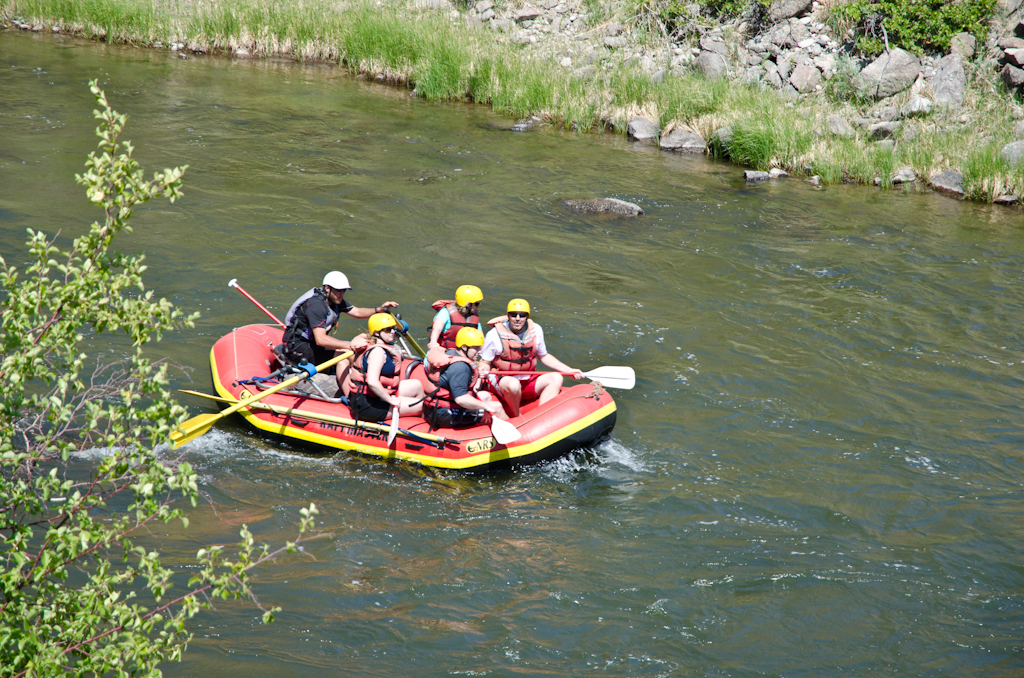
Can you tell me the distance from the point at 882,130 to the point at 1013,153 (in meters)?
2.35

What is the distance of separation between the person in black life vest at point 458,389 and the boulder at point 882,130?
12.4 meters

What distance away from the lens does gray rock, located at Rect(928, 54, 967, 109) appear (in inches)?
653

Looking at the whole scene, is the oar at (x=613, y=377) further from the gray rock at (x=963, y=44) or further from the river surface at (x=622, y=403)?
the gray rock at (x=963, y=44)

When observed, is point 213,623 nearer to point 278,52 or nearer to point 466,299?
point 466,299

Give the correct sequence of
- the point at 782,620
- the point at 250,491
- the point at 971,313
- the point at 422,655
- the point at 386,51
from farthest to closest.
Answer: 1. the point at 386,51
2. the point at 971,313
3. the point at 250,491
4. the point at 782,620
5. the point at 422,655

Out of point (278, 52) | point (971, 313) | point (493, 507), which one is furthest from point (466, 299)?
point (278, 52)

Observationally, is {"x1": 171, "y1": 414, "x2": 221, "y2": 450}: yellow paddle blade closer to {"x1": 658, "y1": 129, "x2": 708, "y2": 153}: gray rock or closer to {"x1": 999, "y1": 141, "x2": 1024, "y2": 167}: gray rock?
{"x1": 658, "y1": 129, "x2": 708, "y2": 153}: gray rock

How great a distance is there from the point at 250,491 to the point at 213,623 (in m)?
1.60

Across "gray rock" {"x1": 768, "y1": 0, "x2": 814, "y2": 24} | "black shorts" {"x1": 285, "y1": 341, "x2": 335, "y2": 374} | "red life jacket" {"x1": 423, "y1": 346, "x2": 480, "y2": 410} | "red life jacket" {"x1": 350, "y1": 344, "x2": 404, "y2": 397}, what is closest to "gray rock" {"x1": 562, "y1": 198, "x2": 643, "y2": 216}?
"black shorts" {"x1": 285, "y1": 341, "x2": 335, "y2": 374}

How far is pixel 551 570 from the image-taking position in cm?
573

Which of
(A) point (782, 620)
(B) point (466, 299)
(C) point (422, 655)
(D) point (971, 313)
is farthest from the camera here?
Answer: (D) point (971, 313)

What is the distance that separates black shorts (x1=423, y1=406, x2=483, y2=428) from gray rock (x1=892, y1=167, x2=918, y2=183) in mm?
11760

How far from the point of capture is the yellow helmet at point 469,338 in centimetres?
682

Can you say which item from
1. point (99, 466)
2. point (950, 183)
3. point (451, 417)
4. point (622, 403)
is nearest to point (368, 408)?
point (451, 417)
